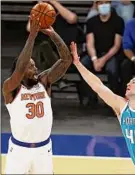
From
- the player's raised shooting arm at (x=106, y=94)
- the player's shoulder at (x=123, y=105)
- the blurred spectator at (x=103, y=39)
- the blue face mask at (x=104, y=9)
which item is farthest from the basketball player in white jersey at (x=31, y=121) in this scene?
the blue face mask at (x=104, y=9)

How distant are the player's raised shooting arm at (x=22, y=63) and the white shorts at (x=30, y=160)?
59cm

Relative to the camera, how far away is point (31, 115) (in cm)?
566

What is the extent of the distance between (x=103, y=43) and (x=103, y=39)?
62 millimetres

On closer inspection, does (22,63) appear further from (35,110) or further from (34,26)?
Answer: (35,110)

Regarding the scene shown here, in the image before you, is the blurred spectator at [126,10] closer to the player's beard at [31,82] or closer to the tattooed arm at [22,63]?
the player's beard at [31,82]

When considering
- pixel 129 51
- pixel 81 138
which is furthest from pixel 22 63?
pixel 129 51

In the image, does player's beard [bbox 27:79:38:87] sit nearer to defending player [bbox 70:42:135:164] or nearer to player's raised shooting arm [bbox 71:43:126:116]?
player's raised shooting arm [bbox 71:43:126:116]

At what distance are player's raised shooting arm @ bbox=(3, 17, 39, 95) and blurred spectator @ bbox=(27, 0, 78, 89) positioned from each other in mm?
3285

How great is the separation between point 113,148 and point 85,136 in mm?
561

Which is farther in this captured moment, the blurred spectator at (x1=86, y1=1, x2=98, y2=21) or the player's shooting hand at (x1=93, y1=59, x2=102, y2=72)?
the blurred spectator at (x1=86, y1=1, x2=98, y2=21)

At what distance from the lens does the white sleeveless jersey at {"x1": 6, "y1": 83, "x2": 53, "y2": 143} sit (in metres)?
5.63

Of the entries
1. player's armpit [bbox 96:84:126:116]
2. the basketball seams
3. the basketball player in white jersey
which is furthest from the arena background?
player's armpit [bbox 96:84:126:116]

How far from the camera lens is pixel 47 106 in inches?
225

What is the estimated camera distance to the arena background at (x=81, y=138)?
23.3ft
